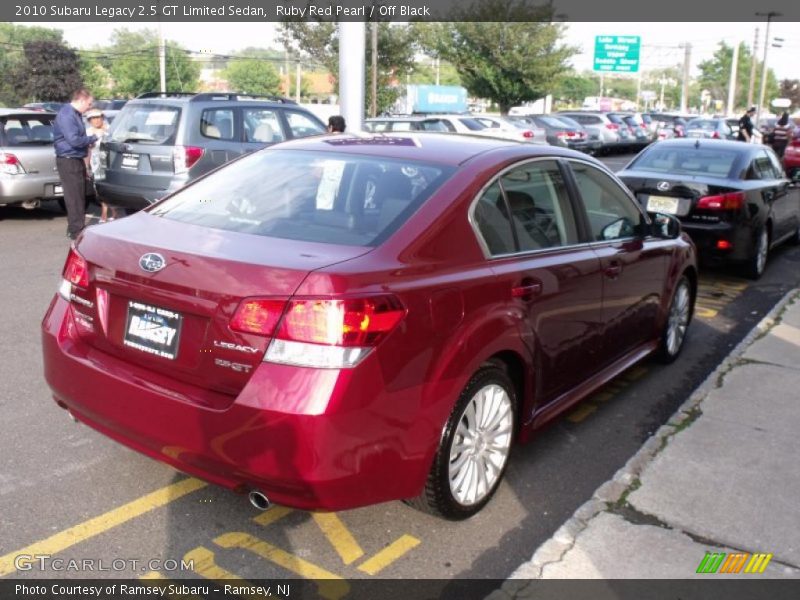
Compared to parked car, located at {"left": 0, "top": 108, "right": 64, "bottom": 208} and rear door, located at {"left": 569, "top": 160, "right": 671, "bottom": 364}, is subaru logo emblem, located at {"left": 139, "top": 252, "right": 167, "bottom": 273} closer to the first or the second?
rear door, located at {"left": 569, "top": 160, "right": 671, "bottom": 364}

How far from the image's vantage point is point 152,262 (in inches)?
127

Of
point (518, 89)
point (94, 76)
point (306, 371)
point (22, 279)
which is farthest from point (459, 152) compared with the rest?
point (94, 76)

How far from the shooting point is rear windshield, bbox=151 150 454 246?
3.46 meters

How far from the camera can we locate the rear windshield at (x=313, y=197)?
11.4 ft

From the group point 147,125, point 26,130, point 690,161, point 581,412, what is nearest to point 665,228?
point 581,412

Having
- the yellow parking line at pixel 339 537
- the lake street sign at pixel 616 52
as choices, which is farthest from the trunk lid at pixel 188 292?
the lake street sign at pixel 616 52

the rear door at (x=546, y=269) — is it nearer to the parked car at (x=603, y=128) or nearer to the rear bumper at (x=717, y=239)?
the rear bumper at (x=717, y=239)

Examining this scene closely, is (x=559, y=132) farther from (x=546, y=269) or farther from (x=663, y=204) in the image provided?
(x=546, y=269)

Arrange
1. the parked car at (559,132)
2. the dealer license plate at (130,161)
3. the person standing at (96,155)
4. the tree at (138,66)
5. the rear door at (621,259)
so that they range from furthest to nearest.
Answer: the tree at (138,66)
the parked car at (559,132)
the person standing at (96,155)
the dealer license plate at (130,161)
the rear door at (621,259)

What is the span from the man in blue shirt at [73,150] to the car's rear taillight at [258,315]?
8.25 m

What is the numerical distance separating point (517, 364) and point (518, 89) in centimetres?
4081

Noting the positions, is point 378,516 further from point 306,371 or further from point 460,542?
point 306,371

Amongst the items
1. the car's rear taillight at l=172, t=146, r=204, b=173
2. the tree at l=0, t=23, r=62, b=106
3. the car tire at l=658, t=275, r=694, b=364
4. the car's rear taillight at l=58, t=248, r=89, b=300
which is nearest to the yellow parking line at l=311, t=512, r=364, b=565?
the car's rear taillight at l=58, t=248, r=89, b=300

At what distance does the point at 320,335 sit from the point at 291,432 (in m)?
0.36
